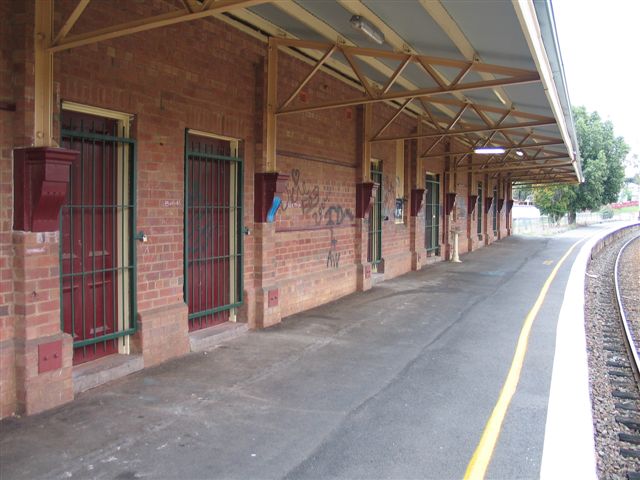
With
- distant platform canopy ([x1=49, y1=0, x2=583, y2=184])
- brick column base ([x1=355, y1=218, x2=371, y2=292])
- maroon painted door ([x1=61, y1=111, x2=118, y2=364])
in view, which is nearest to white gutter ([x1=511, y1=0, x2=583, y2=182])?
distant platform canopy ([x1=49, y1=0, x2=583, y2=184])

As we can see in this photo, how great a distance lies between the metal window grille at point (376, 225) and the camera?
43.0ft

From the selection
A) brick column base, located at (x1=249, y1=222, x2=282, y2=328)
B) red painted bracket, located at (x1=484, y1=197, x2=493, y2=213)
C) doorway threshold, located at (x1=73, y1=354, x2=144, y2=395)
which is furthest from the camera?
red painted bracket, located at (x1=484, y1=197, x2=493, y2=213)

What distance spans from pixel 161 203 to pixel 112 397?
221cm

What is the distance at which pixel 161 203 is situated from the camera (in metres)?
6.30

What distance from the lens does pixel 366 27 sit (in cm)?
675

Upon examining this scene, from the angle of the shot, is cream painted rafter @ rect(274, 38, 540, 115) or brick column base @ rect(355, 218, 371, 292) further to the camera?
brick column base @ rect(355, 218, 371, 292)

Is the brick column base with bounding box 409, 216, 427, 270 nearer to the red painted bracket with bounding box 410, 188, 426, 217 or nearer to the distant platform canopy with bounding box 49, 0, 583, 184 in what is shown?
the red painted bracket with bounding box 410, 188, 426, 217

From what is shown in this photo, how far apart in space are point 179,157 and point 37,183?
6.95ft

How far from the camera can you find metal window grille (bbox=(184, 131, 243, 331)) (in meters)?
6.97

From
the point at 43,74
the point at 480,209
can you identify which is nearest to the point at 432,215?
the point at 480,209

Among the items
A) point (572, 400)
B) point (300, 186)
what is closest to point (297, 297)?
point (300, 186)

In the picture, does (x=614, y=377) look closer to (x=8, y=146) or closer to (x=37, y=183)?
(x=37, y=183)

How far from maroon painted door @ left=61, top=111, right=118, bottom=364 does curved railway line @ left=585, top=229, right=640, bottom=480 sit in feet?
15.8

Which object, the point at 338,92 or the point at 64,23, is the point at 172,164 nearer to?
the point at 64,23
